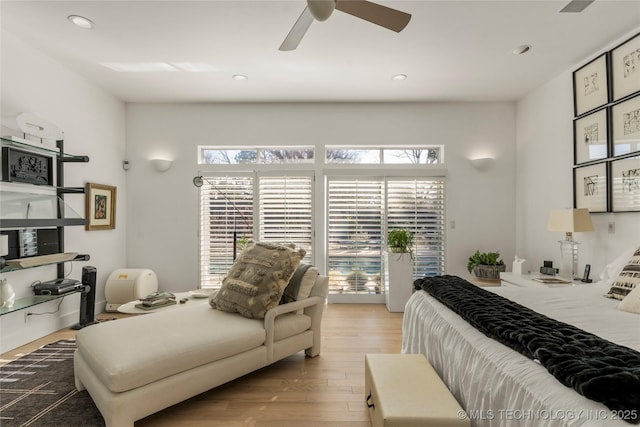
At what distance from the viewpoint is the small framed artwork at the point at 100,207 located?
399 cm

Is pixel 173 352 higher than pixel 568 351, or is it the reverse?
pixel 568 351

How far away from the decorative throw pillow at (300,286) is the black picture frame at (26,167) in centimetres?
266

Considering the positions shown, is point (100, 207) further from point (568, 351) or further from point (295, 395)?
point (568, 351)

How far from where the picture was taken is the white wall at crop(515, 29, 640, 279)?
312 centimetres

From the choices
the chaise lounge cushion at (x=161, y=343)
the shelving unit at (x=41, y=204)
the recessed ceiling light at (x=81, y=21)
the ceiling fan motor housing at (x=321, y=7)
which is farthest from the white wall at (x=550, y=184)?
the shelving unit at (x=41, y=204)

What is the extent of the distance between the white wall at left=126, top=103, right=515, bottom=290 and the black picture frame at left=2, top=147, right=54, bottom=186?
139cm

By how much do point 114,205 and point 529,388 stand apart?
490cm

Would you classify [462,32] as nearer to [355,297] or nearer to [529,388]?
[529,388]

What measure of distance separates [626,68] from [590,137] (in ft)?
2.19

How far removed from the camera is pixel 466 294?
196 centimetres

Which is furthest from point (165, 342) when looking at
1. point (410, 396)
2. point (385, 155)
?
point (385, 155)

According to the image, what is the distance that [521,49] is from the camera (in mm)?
3195

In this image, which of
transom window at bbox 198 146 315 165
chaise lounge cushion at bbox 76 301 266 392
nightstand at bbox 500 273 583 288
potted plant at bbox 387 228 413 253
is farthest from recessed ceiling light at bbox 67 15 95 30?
nightstand at bbox 500 273 583 288

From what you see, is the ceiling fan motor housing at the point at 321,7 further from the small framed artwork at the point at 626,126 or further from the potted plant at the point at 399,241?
the potted plant at the point at 399,241
